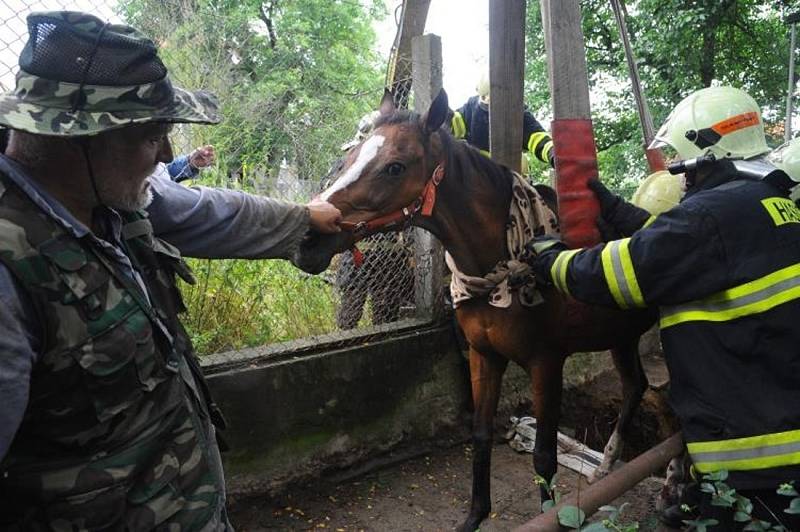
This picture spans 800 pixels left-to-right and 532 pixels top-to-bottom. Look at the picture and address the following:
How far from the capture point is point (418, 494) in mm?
3850

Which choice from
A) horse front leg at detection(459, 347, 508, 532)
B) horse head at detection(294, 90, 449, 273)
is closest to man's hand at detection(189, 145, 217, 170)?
horse head at detection(294, 90, 449, 273)

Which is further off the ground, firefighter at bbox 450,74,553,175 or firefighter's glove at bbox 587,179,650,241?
firefighter at bbox 450,74,553,175

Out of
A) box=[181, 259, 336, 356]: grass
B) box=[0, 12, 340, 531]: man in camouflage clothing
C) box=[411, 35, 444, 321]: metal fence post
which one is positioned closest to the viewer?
box=[0, 12, 340, 531]: man in camouflage clothing

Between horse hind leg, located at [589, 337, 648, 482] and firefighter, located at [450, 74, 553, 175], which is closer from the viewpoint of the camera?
horse hind leg, located at [589, 337, 648, 482]

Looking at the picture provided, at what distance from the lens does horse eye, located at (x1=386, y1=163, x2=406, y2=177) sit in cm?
264

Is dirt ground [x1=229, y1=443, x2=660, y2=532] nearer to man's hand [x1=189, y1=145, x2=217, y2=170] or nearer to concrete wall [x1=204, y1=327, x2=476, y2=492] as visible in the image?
concrete wall [x1=204, y1=327, x2=476, y2=492]

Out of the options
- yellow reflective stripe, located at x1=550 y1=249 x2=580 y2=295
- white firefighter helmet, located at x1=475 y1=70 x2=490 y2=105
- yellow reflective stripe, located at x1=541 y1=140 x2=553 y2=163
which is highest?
white firefighter helmet, located at x1=475 y1=70 x2=490 y2=105

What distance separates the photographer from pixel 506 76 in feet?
10.3

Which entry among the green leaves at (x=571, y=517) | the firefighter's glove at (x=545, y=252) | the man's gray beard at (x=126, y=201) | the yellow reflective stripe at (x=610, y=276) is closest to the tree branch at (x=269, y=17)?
the firefighter's glove at (x=545, y=252)

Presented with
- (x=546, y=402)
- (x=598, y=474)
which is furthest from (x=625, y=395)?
(x=546, y=402)

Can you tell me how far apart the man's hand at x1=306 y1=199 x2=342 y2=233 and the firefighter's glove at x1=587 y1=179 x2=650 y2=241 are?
3.73ft

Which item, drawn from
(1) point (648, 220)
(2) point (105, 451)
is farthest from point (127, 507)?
(1) point (648, 220)

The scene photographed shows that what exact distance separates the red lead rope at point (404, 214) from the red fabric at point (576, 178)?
0.58 m

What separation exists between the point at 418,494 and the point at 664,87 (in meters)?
12.0
